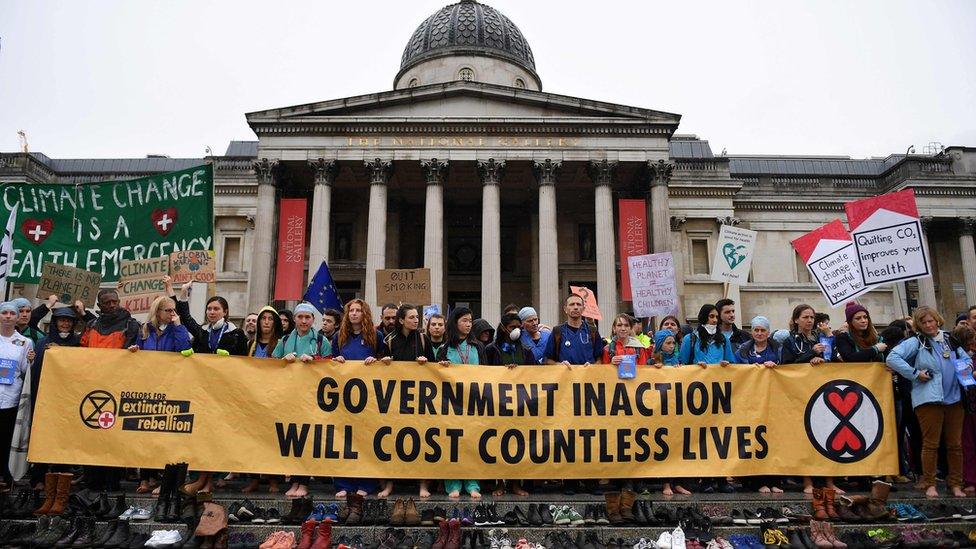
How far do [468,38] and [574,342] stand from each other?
28523 mm

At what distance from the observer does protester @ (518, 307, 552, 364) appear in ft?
26.6

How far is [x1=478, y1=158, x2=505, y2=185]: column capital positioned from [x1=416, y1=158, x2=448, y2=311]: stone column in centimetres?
156

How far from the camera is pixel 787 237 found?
1323 inches

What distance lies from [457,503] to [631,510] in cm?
189

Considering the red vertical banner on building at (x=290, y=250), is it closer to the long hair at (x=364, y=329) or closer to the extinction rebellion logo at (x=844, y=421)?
the long hair at (x=364, y=329)

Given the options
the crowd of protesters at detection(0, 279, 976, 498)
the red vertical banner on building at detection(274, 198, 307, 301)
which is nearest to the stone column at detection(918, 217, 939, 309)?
the crowd of protesters at detection(0, 279, 976, 498)

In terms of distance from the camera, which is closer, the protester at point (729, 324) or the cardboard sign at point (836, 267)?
the protester at point (729, 324)

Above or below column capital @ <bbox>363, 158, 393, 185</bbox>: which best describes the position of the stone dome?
above

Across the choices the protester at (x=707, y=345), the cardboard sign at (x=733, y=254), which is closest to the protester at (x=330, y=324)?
the protester at (x=707, y=345)

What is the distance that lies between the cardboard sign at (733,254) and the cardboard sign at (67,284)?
11584 mm

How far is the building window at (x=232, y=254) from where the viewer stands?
105ft

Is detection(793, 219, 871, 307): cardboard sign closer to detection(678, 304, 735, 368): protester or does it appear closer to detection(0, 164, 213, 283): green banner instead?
detection(678, 304, 735, 368): protester

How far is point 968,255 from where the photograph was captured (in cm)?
3175

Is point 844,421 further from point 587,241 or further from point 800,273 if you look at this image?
point 800,273
